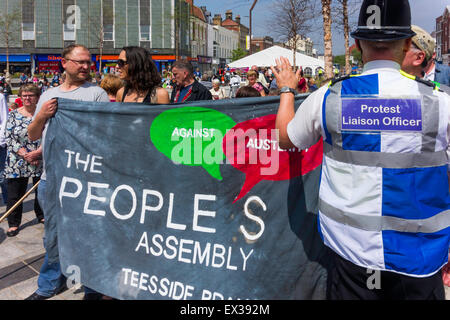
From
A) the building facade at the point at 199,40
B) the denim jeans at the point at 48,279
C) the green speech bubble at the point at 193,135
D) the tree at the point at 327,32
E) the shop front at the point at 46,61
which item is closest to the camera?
the green speech bubble at the point at 193,135

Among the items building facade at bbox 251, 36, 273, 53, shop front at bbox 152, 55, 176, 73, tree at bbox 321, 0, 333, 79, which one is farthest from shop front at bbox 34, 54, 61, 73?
building facade at bbox 251, 36, 273, 53

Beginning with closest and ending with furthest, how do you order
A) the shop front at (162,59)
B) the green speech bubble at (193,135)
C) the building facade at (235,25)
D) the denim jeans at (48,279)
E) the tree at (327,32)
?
the green speech bubble at (193,135) < the denim jeans at (48,279) < the tree at (327,32) < the shop front at (162,59) < the building facade at (235,25)

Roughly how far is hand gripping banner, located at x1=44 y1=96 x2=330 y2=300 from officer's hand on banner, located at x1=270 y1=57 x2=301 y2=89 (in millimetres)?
637

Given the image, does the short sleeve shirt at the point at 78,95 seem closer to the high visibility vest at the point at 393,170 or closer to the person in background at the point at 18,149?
→ the person in background at the point at 18,149

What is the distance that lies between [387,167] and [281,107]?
1.95 feet

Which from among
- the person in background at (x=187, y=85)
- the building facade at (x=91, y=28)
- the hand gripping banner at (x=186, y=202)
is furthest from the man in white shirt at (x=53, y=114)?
the building facade at (x=91, y=28)

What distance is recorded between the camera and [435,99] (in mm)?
1806

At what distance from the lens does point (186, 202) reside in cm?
311

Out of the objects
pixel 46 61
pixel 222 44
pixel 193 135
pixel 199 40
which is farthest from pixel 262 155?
pixel 222 44

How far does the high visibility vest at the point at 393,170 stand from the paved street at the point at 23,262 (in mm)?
2386

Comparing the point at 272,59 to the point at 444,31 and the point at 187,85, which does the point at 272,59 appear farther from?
the point at 444,31

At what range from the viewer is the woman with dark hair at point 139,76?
376 centimetres
